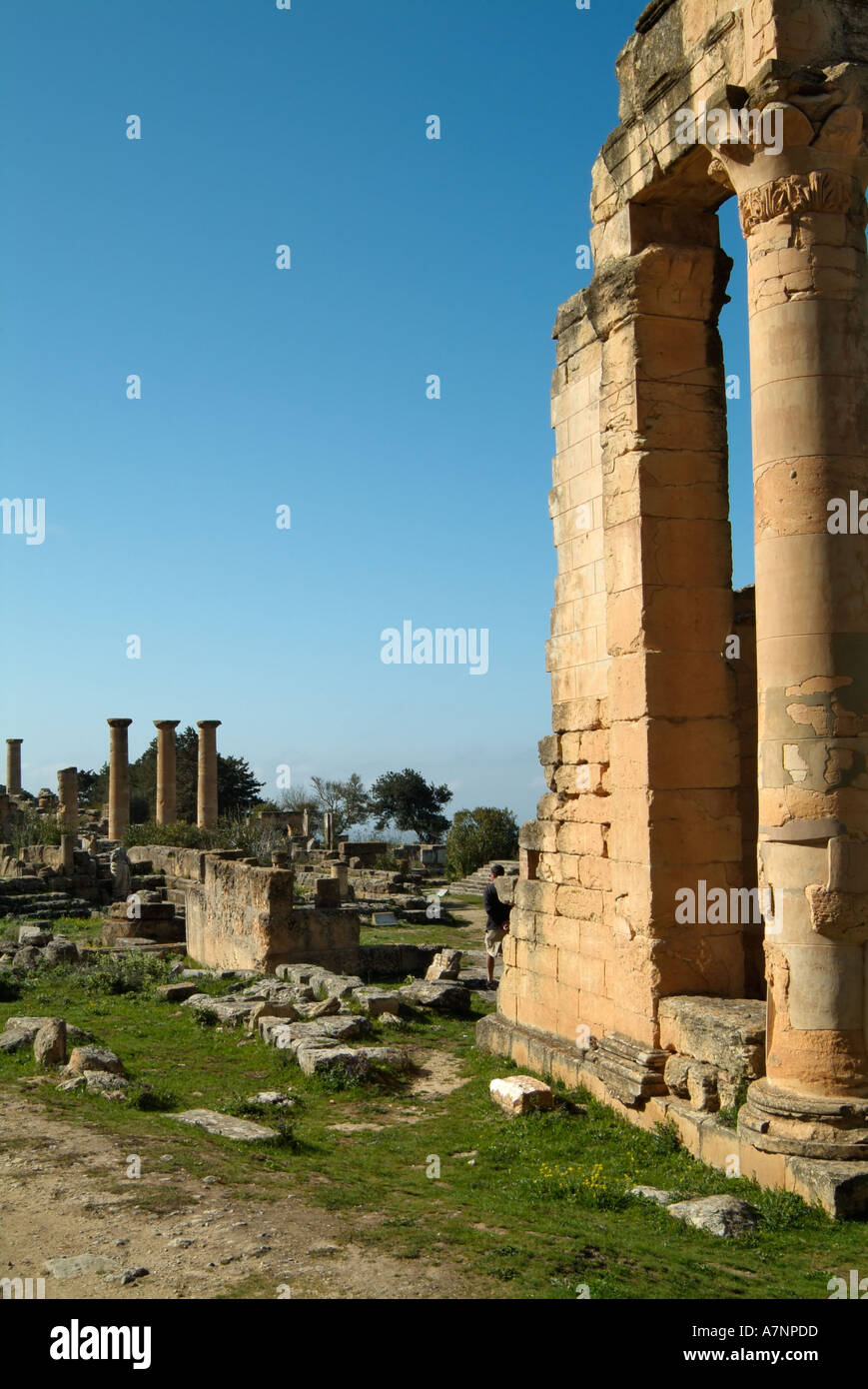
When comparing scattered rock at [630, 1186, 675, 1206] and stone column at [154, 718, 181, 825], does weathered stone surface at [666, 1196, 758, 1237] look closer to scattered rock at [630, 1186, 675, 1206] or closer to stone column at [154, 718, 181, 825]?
scattered rock at [630, 1186, 675, 1206]

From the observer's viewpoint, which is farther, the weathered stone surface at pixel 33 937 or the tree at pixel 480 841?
the tree at pixel 480 841

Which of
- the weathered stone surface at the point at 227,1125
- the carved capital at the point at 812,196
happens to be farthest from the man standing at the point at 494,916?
the carved capital at the point at 812,196

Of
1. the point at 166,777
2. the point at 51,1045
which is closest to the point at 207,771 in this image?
the point at 166,777

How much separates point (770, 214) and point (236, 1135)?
23.9 feet

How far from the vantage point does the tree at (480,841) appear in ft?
116

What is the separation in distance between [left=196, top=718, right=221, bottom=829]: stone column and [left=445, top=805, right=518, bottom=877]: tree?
11.1m

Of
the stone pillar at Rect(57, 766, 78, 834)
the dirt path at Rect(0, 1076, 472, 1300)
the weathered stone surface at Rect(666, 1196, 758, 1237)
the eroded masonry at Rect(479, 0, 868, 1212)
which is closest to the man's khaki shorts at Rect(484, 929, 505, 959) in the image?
the eroded masonry at Rect(479, 0, 868, 1212)

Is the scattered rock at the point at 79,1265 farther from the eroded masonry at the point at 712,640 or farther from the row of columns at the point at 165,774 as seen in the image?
the row of columns at the point at 165,774

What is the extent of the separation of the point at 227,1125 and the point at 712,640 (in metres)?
5.22

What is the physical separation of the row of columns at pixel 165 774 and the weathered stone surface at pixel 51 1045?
3250 cm

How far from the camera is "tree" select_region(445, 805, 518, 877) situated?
35.3 meters

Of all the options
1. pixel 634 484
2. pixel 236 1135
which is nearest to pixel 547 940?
pixel 236 1135

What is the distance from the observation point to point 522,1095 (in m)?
9.16

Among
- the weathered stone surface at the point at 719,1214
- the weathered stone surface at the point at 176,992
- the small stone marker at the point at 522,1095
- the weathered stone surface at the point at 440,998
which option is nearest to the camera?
the weathered stone surface at the point at 719,1214
